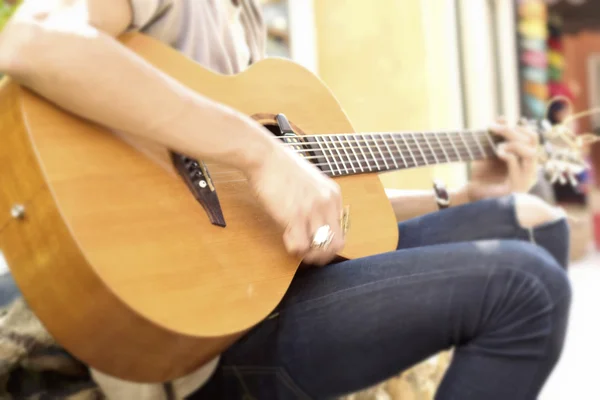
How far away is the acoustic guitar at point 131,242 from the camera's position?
506mm

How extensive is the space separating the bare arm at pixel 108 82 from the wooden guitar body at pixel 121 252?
0.04m

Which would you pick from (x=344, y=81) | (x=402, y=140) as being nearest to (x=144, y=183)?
(x=402, y=140)

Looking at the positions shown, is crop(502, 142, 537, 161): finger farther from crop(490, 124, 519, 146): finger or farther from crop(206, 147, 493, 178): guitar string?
crop(206, 147, 493, 178): guitar string

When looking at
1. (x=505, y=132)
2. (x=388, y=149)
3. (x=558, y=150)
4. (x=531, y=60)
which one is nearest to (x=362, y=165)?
(x=388, y=149)

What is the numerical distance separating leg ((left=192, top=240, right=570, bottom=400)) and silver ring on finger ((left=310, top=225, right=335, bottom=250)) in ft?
0.15

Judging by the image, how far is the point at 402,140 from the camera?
0.98 m

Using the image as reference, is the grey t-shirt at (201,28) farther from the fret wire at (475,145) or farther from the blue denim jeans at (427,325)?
the fret wire at (475,145)

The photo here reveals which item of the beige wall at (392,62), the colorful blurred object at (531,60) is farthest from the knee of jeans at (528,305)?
the colorful blurred object at (531,60)

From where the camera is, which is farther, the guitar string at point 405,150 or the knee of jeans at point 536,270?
the guitar string at point 405,150

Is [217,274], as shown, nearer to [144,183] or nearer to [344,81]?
[144,183]

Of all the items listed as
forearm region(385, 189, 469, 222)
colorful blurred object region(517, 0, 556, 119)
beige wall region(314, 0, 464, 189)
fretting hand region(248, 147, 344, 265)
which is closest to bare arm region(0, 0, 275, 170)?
fretting hand region(248, 147, 344, 265)

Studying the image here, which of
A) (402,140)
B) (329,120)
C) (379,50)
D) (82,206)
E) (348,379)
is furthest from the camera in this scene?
(379,50)

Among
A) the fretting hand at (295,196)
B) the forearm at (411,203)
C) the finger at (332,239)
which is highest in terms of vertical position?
the fretting hand at (295,196)

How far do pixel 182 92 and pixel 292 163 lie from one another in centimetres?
14
